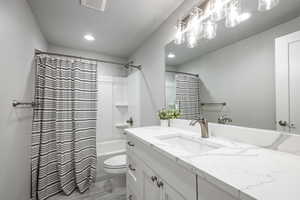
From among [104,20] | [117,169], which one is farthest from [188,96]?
[104,20]

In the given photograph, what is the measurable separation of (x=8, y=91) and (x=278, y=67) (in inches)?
81.1

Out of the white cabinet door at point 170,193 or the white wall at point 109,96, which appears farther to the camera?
the white wall at point 109,96

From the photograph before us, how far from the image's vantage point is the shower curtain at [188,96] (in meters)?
1.39

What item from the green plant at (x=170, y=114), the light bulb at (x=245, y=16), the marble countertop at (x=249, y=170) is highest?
the light bulb at (x=245, y=16)

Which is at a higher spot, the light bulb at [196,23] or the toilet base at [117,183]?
the light bulb at [196,23]

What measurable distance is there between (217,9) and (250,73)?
630mm

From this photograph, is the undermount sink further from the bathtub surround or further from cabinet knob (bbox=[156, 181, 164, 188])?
the bathtub surround

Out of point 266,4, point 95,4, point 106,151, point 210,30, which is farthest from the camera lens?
point 106,151

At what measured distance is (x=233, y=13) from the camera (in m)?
1.06

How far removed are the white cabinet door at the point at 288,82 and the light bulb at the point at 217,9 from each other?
501mm

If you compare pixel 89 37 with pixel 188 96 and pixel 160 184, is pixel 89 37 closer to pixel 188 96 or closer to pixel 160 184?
pixel 188 96

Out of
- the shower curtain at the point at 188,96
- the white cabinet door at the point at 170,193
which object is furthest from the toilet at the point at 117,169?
the white cabinet door at the point at 170,193

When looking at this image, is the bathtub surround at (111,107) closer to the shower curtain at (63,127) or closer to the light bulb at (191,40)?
the shower curtain at (63,127)

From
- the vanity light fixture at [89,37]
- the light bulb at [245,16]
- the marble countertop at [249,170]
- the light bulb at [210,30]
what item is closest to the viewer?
the marble countertop at [249,170]
